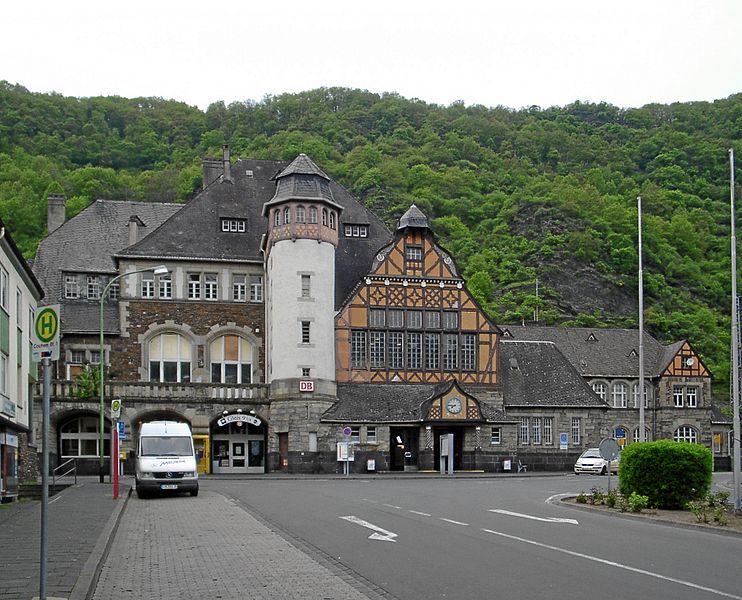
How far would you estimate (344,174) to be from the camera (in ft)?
362

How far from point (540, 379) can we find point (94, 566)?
171 ft

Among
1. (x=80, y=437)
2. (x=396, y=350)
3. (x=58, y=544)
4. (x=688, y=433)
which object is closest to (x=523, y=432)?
(x=396, y=350)

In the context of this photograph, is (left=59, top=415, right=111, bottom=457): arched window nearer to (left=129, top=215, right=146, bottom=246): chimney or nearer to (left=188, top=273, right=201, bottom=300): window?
(left=188, top=273, right=201, bottom=300): window

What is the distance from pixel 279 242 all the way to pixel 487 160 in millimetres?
68430

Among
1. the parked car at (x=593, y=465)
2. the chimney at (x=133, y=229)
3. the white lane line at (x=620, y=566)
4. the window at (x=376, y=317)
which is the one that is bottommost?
the parked car at (x=593, y=465)

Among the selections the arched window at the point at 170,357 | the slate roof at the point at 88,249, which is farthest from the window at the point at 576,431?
the slate roof at the point at 88,249

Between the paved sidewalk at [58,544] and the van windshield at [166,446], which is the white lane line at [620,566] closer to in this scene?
the paved sidewalk at [58,544]

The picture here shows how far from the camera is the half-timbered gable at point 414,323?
195 feet

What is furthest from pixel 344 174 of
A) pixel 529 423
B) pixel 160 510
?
pixel 160 510

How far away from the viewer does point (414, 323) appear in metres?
60.6

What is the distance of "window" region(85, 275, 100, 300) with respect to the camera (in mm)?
62781

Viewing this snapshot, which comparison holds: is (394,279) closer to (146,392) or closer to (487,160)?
(146,392)

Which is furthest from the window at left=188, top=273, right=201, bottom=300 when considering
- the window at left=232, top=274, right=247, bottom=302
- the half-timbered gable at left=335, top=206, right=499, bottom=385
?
the half-timbered gable at left=335, top=206, right=499, bottom=385

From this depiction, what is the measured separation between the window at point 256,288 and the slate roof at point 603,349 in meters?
17.3
